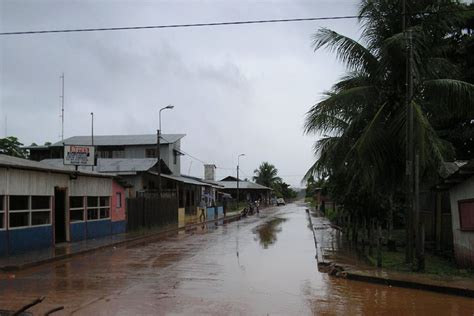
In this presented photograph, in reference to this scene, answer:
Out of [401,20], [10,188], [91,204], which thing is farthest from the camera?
[91,204]

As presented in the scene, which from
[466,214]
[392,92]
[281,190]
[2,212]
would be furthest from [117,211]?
[281,190]

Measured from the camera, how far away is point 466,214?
A: 1462 centimetres

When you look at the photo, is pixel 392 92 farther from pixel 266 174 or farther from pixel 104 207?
pixel 266 174

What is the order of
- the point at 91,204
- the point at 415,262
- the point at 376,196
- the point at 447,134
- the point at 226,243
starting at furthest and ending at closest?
1. the point at 447,134
2. the point at 91,204
3. the point at 226,243
4. the point at 376,196
5. the point at 415,262

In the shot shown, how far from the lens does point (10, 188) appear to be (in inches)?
672

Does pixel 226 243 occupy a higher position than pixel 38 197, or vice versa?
pixel 38 197

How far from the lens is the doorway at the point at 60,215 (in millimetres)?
21812

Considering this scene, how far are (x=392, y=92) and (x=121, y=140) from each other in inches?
1544

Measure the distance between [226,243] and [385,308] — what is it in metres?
13.5

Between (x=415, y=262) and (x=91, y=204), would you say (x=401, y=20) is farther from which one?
(x=91, y=204)

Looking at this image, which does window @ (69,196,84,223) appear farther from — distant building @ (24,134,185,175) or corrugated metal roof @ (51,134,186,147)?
corrugated metal roof @ (51,134,186,147)

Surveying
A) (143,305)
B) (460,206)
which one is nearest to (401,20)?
(460,206)

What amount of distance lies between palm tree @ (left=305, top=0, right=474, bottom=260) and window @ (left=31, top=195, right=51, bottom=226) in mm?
10248

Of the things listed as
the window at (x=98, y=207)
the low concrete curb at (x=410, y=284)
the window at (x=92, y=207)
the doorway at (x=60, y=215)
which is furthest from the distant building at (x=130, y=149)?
the low concrete curb at (x=410, y=284)
